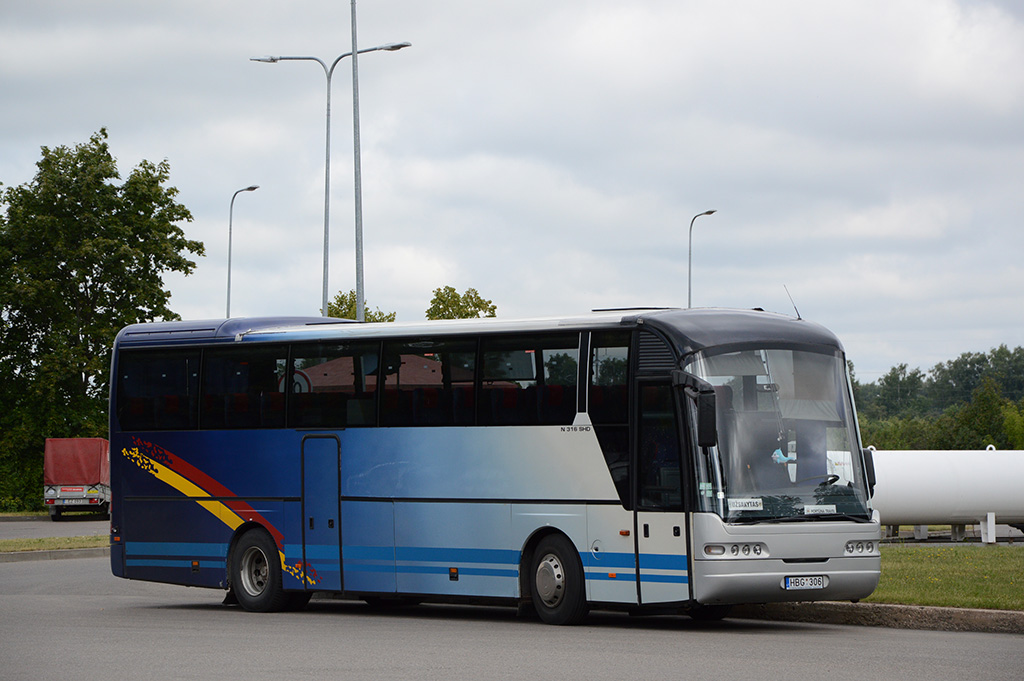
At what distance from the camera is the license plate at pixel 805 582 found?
14383mm

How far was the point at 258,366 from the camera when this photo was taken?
18641 mm

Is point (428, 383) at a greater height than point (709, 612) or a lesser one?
greater

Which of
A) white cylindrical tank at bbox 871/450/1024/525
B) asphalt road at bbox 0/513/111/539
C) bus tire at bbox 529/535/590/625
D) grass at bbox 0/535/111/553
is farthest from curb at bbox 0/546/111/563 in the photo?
white cylindrical tank at bbox 871/450/1024/525

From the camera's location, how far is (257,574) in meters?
18.7

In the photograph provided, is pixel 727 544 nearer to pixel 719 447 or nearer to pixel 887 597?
pixel 719 447

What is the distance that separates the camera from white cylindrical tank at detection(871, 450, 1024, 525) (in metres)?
35.2

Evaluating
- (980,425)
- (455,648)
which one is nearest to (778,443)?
(455,648)

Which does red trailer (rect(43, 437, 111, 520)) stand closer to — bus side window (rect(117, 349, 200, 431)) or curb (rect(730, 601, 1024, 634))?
bus side window (rect(117, 349, 200, 431))

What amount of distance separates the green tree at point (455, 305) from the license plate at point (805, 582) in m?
Answer: 57.5

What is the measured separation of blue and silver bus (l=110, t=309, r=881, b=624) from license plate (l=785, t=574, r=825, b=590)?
22mm

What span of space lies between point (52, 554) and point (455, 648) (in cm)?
1817

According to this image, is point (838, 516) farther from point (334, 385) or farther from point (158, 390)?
point (158, 390)

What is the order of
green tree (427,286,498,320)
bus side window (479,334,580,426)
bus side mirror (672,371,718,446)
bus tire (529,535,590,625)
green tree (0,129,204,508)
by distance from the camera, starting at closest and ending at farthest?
1. bus side mirror (672,371,718,446)
2. bus tire (529,535,590,625)
3. bus side window (479,334,580,426)
4. green tree (0,129,204,508)
5. green tree (427,286,498,320)

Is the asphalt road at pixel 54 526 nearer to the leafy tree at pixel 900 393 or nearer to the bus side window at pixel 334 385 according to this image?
the bus side window at pixel 334 385
